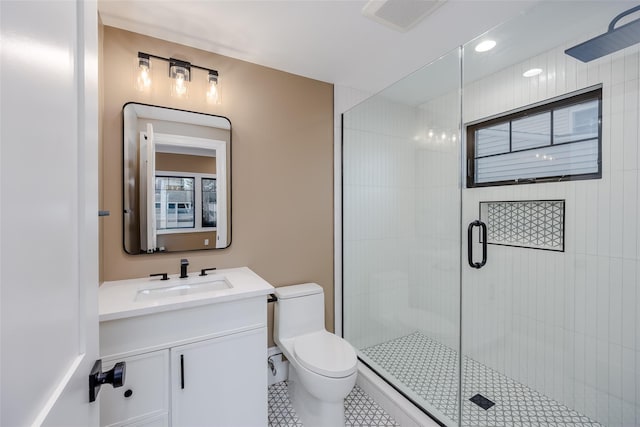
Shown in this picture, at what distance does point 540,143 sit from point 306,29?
1.60 m

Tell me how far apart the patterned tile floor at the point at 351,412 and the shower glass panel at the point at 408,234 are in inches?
8.2

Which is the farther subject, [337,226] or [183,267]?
[337,226]

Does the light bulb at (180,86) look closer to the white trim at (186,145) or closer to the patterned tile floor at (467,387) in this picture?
the white trim at (186,145)

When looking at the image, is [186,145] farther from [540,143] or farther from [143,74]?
[540,143]

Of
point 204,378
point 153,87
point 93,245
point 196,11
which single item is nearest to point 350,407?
point 204,378

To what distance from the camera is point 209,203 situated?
1.86 m

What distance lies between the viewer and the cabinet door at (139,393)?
1176mm

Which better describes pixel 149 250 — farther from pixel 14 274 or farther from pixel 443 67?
pixel 443 67

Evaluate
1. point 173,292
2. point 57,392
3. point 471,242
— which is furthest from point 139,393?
point 471,242

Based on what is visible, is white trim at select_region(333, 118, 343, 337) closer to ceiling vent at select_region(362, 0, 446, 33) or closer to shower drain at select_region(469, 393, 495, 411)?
ceiling vent at select_region(362, 0, 446, 33)

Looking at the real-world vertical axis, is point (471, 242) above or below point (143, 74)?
below

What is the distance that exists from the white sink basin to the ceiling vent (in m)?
1.68

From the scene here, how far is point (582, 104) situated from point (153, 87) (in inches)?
98.2

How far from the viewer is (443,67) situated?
1.77 metres
